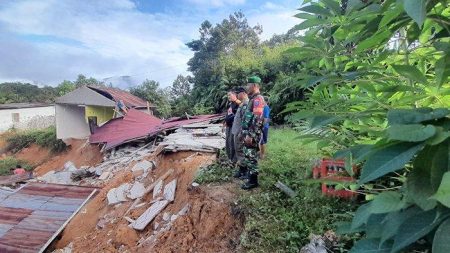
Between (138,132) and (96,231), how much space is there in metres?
4.83

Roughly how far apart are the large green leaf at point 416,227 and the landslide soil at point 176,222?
11.5 feet

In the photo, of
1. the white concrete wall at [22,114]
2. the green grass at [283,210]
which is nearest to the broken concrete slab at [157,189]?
the green grass at [283,210]

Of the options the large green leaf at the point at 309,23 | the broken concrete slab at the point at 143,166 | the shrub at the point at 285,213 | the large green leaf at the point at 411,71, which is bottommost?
the broken concrete slab at the point at 143,166

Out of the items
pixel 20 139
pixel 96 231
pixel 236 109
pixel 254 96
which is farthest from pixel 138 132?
pixel 20 139

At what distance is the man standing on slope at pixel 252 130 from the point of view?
4.86 metres

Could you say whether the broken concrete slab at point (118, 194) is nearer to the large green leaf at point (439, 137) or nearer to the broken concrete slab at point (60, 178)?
the broken concrete slab at point (60, 178)

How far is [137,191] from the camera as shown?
7.05 m

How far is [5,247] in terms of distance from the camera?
624 cm

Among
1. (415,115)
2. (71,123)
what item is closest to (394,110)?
(415,115)

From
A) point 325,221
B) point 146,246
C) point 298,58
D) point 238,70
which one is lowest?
point 146,246

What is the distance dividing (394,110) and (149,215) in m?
5.47

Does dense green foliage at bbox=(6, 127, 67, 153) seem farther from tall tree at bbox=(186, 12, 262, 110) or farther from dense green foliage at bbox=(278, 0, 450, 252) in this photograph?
dense green foliage at bbox=(278, 0, 450, 252)

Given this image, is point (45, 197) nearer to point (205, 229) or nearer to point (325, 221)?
point (205, 229)

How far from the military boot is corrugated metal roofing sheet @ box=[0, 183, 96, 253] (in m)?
3.97
